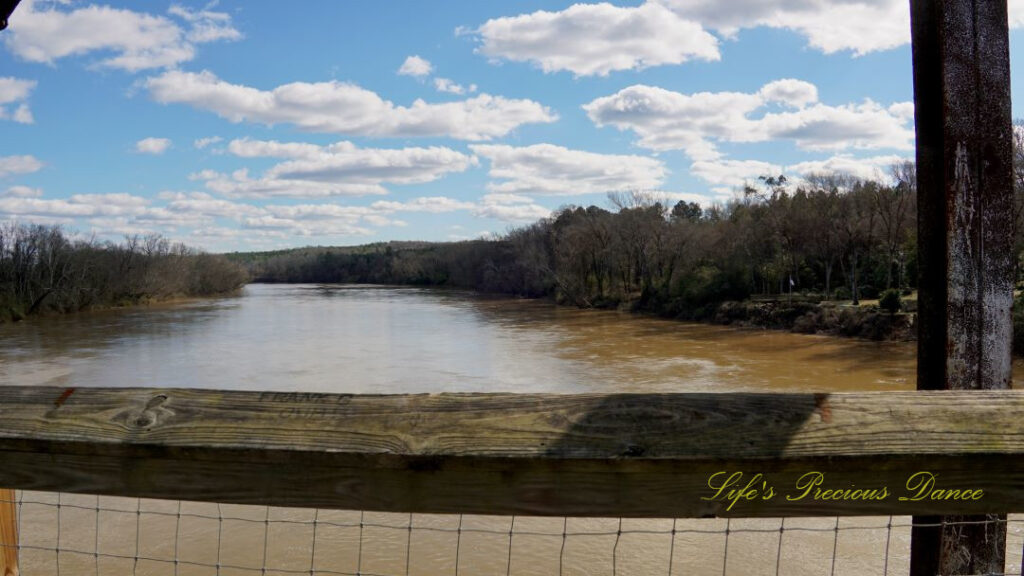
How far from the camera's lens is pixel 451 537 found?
9.06 m

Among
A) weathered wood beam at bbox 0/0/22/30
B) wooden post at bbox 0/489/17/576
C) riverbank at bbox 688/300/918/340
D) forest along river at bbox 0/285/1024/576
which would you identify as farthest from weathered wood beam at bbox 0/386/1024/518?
riverbank at bbox 688/300/918/340

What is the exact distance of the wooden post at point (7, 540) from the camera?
2.08 m

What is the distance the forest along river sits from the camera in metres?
8.37

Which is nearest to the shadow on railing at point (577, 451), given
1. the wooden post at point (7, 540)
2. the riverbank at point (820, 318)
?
the wooden post at point (7, 540)

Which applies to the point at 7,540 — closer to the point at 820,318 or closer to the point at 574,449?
the point at 574,449

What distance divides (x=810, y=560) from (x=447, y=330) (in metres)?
30.7

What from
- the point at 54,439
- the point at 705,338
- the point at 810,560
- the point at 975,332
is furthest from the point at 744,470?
the point at 705,338

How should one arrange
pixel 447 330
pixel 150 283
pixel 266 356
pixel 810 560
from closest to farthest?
pixel 810 560 → pixel 266 356 → pixel 447 330 → pixel 150 283

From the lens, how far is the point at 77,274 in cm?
5906

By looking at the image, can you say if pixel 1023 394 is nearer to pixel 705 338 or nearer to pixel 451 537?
pixel 451 537

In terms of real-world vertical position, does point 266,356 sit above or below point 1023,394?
below

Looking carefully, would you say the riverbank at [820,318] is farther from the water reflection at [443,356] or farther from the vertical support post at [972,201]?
the vertical support post at [972,201]

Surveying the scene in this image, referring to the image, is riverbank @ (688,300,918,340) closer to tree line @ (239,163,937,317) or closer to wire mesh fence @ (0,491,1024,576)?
tree line @ (239,163,937,317)

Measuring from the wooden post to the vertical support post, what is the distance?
247cm
